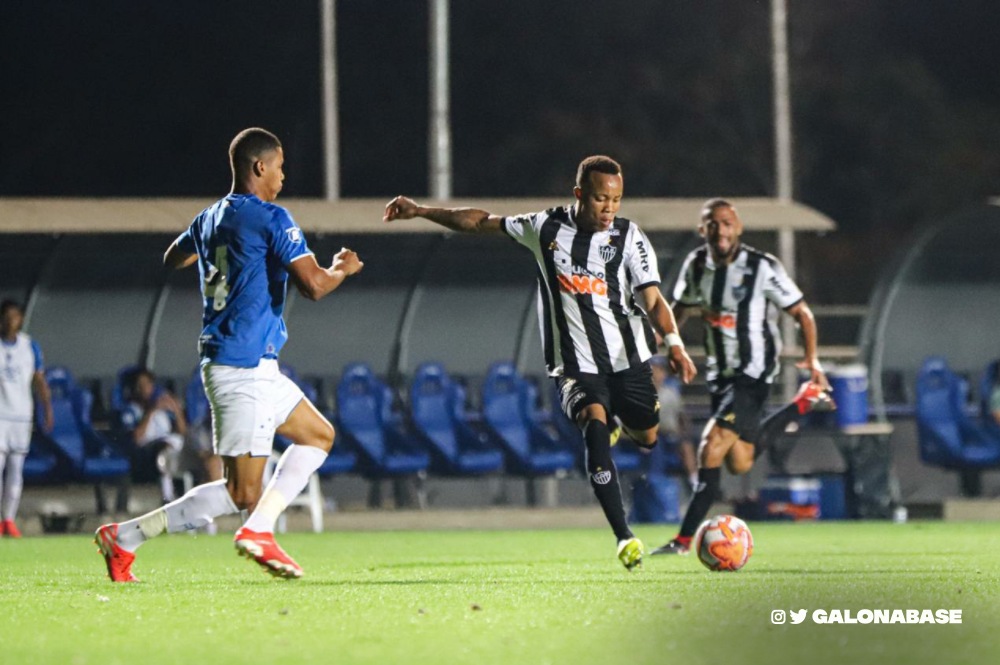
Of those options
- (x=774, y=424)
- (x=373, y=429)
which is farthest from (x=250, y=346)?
(x=373, y=429)

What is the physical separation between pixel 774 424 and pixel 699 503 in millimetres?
1533

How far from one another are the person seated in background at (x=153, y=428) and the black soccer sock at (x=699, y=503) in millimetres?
7060

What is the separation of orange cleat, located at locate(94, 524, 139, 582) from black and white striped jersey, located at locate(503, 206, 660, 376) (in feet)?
7.83

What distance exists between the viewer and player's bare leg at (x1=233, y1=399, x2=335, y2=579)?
9.28 m

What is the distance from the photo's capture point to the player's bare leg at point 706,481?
12.3 meters

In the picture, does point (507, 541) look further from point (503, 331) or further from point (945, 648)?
point (945, 648)

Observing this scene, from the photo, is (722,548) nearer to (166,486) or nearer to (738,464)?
(738,464)

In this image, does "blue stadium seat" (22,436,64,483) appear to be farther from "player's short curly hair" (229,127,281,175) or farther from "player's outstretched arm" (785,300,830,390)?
"player's short curly hair" (229,127,281,175)

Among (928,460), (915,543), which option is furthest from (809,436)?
(915,543)

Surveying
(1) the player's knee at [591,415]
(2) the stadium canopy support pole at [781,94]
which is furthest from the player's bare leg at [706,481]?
(2) the stadium canopy support pole at [781,94]

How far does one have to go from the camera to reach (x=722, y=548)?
1066 cm

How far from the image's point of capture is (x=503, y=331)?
21312 mm

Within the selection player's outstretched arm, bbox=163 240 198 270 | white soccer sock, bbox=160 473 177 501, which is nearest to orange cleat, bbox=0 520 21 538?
white soccer sock, bbox=160 473 177 501

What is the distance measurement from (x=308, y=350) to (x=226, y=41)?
2451 centimetres
